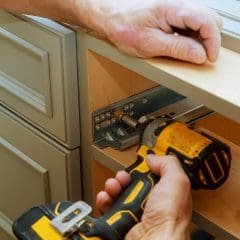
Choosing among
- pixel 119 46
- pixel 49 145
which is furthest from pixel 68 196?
pixel 119 46

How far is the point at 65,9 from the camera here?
88 centimetres

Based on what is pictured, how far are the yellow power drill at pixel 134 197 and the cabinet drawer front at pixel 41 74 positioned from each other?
0.17 m

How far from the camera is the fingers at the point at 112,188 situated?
32.6 inches

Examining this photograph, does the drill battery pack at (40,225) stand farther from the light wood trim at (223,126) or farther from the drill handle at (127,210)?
the light wood trim at (223,126)

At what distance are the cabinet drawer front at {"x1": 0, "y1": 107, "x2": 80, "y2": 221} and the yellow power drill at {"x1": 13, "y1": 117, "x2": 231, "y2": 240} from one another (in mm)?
199

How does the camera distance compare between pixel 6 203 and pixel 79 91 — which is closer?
pixel 79 91

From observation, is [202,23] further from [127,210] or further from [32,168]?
[32,168]

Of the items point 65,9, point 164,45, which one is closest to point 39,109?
point 65,9

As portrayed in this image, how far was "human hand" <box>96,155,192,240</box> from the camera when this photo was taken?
750 millimetres

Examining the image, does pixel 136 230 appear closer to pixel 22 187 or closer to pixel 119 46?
pixel 119 46

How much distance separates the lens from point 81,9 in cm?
86

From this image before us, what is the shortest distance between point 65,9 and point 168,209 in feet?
1.14

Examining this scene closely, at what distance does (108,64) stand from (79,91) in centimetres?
7

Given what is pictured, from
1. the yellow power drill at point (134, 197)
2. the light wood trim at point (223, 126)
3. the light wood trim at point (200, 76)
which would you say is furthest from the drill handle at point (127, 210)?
the light wood trim at point (223, 126)
